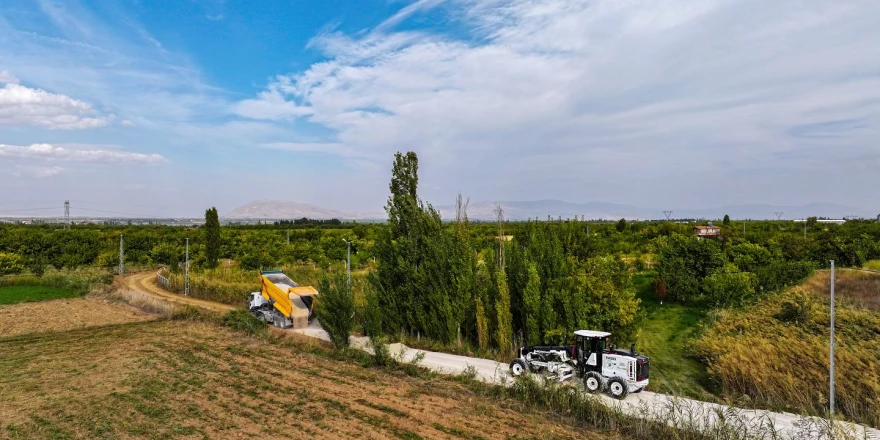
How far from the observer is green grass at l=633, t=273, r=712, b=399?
579 inches

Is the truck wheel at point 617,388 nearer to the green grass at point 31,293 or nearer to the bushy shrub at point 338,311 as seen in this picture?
the bushy shrub at point 338,311

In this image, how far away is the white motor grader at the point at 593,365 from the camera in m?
12.7

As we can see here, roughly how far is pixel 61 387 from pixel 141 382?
2092mm

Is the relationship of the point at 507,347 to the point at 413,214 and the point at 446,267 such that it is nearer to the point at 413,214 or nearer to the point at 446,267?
the point at 446,267

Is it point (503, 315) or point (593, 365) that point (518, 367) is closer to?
point (593, 365)

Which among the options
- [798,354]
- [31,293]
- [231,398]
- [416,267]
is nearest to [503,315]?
[416,267]

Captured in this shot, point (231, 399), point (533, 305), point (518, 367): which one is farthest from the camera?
point (533, 305)

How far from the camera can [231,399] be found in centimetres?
1257

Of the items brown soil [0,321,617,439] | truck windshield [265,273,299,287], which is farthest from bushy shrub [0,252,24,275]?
truck windshield [265,273,299,287]

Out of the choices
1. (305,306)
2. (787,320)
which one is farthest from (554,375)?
(305,306)

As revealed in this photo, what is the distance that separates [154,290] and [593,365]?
31.5 m

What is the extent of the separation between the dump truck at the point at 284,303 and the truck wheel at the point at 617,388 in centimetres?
1427

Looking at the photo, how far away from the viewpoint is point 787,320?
19000 millimetres

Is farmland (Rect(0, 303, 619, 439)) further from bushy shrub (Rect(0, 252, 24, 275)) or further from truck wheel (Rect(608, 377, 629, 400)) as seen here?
bushy shrub (Rect(0, 252, 24, 275))
